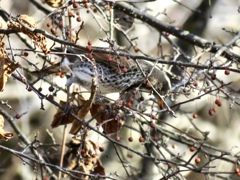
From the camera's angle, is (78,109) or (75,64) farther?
(75,64)

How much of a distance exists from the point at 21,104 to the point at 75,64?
2.81 m

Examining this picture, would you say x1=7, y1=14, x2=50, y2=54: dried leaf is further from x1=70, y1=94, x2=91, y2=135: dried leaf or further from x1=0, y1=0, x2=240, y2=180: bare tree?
x1=70, y1=94, x2=91, y2=135: dried leaf

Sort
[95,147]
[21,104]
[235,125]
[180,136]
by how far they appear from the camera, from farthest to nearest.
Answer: [235,125] → [21,104] → [180,136] → [95,147]

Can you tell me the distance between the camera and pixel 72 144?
15.8ft

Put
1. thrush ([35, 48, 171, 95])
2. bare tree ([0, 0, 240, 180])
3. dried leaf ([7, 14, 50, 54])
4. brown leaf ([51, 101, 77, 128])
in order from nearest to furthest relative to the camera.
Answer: dried leaf ([7, 14, 50, 54]) → bare tree ([0, 0, 240, 180]) → brown leaf ([51, 101, 77, 128]) → thrush ([35, 48, 171, 95])

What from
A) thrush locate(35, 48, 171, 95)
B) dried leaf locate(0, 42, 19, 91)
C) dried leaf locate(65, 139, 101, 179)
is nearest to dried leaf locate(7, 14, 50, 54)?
dried leaf locate(0, 42, 19, 91)

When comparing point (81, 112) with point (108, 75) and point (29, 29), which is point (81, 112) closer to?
point (108, 75)

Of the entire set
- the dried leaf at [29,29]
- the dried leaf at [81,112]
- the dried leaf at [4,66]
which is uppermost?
the dried leaf at [81,112]

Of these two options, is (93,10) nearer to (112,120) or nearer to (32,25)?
(112,120)

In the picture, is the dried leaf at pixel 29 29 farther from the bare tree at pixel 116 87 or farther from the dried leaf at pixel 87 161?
the dried leaf at pixel 87 161

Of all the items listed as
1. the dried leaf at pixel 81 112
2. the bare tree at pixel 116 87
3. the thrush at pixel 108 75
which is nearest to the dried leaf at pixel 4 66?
the bare tree at pixel 116 87

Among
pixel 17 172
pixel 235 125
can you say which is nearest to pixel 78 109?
pixel 17 172

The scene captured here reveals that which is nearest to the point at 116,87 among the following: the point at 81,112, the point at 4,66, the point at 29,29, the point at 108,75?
the point at 108,75

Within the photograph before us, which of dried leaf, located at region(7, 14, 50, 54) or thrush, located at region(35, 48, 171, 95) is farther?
thrush, located at region(35, 48, 171, 95)
